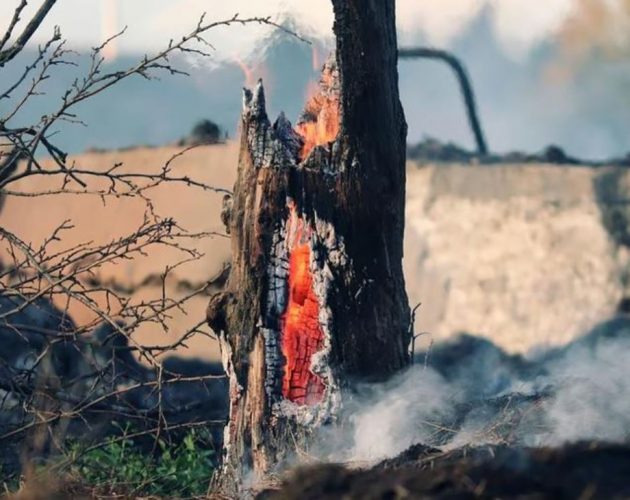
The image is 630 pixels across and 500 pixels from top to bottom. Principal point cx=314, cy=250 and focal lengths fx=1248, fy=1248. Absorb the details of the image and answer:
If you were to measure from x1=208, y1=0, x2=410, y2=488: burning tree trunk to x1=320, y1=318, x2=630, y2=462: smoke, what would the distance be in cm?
22

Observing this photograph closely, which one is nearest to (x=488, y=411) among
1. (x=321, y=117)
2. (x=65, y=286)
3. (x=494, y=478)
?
(x=321, y=117)

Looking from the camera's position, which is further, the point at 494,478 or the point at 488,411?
the point at 488,411

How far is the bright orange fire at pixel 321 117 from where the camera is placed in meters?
6.57

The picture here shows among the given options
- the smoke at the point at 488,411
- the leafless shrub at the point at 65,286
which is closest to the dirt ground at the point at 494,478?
the smoke at the point at 488,411

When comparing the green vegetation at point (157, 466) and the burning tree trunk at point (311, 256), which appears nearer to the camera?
the burning tree trunk at point (311, 256)

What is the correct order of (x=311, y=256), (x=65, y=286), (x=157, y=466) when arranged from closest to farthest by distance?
(x=311, y=256), (x=65, y=286), (x=157, y=466)

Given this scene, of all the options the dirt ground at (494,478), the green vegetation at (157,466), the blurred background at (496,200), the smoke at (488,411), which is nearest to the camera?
the dirt ground at (494,478)

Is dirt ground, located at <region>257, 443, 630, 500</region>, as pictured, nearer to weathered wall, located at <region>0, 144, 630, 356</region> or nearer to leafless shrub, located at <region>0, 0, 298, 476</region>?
leafless shrub, located at <region>0, 0, 298, 476</region>

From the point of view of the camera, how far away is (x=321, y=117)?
6.63 metres

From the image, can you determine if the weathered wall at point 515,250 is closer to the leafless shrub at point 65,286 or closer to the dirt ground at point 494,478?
the leafless shrub at point 65,286

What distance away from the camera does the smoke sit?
5477mm

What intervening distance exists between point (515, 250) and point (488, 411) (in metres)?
6.92

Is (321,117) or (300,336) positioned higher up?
(321,117)

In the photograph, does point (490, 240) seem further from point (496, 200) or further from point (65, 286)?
point (65, 286)
